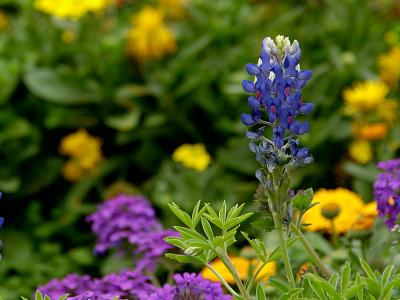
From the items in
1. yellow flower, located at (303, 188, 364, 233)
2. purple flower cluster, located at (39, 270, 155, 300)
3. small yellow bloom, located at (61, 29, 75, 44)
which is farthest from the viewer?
small yellow bloom, located at (61, 29, 75, 44)

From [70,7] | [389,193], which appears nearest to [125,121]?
[70,7]

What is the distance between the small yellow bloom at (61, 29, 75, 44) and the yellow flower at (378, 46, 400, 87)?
4.84ft

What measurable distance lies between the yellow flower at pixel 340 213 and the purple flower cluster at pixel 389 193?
0.45 m

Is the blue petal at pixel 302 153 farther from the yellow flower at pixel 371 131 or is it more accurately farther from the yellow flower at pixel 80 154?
the yellow flower at pixel 80 154

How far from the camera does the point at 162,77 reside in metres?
4.09

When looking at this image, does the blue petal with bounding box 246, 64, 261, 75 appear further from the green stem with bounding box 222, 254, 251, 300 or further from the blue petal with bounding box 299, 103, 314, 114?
the green stem with bounding box 222, 254, 251, 300

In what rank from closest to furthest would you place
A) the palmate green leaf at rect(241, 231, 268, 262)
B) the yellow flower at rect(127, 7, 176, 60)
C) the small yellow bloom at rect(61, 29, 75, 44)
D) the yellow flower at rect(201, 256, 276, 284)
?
the palmate green leaf at rect(241, 231, 268, 262)
the yellow flower at rect(201, 256, 276, 284)
the yellow flower at rect(127, 7, 176, 60)
the small yellow bloom at rect(61, 29, 75, 44)

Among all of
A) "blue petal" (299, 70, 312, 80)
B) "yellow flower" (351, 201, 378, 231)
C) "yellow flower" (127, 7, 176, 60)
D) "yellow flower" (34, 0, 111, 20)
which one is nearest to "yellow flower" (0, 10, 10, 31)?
"yellow flower" (34, 0, 111, 20)

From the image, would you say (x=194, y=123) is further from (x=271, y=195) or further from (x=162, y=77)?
(x=271, y=195)

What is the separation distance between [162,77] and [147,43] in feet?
0.55

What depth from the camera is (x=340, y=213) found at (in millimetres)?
2693

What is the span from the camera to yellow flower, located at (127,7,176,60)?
13.4ft

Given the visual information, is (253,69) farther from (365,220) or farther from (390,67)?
(390,67)

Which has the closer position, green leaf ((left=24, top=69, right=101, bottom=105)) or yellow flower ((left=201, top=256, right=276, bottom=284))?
yellow flower ((left=201, top=256, right=276, bottom=284))
